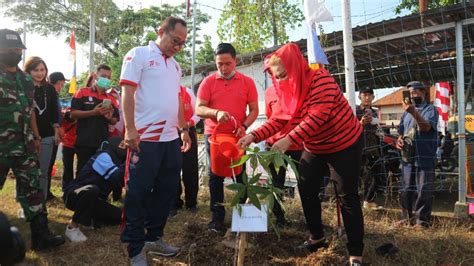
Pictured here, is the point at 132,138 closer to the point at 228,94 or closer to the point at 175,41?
the point at 175,41

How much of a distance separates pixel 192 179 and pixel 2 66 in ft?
7.16

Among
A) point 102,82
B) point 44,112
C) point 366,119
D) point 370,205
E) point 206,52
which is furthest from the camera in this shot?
point 206,52

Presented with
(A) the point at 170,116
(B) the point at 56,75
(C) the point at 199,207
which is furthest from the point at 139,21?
(A) the point at 170,116

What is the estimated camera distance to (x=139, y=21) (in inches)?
857

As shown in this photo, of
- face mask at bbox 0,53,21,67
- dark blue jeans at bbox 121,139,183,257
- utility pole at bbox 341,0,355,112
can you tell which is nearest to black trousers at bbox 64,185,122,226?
dark blue jeans at bbox 121,139,183,257

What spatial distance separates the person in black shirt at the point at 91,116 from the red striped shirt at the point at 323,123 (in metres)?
2.33

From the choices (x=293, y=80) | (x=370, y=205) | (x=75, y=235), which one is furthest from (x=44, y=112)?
(x=370, y=205)

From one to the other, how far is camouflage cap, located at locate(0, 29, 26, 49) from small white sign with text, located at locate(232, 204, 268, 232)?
2209 mm

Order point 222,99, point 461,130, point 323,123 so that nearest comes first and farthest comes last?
point 323,123 → point 222,99 → point 461,130

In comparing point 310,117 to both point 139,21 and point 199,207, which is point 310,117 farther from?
point 139,21

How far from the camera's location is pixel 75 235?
10.8 ft

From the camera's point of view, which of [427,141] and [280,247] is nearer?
[280,247]

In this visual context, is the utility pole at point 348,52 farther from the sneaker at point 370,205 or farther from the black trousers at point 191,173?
the black trousers at point 191,173

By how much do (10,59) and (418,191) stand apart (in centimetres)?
397
